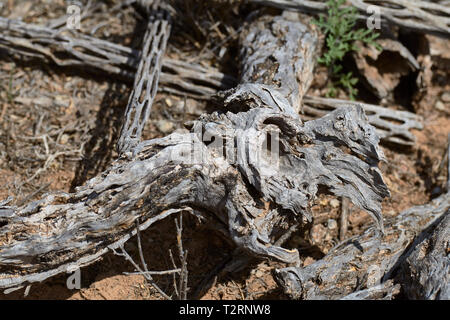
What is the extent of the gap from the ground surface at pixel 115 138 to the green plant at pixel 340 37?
0.17 m

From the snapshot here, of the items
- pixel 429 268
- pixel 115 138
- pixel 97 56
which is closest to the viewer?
pixel 429 268

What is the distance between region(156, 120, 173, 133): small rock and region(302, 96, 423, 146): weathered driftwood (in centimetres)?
110

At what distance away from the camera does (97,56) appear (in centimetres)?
439

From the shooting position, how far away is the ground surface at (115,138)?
3.52m

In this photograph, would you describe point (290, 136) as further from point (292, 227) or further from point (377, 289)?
point (377, 289)

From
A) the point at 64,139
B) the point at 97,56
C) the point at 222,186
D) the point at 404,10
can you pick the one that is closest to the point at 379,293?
the point at 222,186

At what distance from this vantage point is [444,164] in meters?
4.25

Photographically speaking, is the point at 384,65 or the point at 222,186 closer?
the point at 222,186

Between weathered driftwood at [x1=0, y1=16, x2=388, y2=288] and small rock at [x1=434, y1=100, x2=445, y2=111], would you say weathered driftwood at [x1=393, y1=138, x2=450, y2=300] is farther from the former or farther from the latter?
small rock at [x1=434, y1=100, x2=445, y2=111]

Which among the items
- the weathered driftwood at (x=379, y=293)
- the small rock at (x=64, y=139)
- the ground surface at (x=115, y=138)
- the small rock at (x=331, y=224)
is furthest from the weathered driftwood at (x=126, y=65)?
the weathered driftwood at (x=379, y=293)

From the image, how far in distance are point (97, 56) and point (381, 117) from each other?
244 cm

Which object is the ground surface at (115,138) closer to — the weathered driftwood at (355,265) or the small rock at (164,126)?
the small rock at (164,126)

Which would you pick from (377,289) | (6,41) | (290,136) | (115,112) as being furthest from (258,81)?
(6,41)

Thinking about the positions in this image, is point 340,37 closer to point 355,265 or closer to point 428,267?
point 355,265
